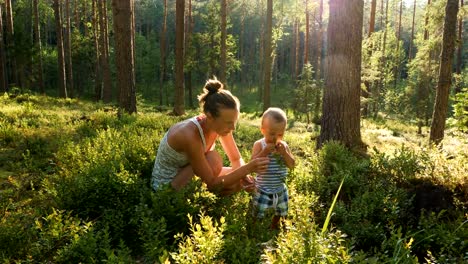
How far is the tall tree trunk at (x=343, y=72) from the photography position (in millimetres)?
7996

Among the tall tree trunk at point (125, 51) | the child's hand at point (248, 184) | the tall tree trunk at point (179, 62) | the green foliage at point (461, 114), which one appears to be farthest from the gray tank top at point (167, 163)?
the tall tree trunk at point (179, 62)

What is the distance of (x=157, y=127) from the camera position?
10047 mm

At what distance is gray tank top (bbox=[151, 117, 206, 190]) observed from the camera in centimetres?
432

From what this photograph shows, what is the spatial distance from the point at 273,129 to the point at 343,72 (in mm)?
4608

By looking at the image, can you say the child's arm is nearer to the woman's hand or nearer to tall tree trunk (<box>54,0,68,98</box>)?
the woman's hand

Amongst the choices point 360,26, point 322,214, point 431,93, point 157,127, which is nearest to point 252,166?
point 322,214

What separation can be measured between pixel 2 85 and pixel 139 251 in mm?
24061

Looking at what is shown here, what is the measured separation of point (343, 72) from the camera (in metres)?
8.12

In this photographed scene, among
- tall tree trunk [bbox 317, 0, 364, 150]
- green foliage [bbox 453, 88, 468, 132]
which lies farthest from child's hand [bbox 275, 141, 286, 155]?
green foliage [bbox 453, 88, 468, 132]

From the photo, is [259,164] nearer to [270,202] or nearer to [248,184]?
[270,202]

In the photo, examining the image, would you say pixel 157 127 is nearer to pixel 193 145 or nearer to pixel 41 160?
pixel 41 160

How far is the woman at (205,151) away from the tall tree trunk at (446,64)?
Answer: 7402 millimetres

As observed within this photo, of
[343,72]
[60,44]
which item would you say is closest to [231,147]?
[343,72]

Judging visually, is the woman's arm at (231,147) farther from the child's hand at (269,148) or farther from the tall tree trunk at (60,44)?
the tall tree trunk at (60,44)
